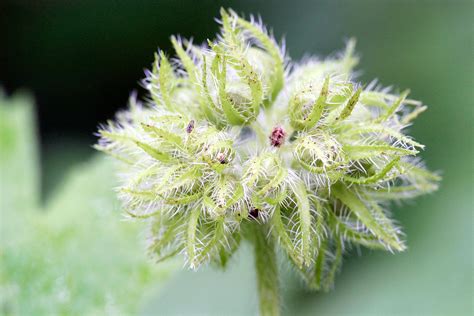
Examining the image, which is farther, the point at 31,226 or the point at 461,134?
the point at 461,134

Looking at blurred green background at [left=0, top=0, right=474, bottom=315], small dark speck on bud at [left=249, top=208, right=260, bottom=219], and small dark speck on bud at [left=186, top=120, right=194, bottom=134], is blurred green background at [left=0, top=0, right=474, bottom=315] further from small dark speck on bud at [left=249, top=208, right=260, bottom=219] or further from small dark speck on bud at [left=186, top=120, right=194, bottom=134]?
small dark speck on bud at [left=186, top=120, right=194, bottom=134]

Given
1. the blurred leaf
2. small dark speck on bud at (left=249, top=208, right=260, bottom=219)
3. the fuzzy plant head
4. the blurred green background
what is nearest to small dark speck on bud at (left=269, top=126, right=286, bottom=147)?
the fuzzy plant head

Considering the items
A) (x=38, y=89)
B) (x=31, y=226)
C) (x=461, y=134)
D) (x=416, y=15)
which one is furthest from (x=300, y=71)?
(x=38, y=89)

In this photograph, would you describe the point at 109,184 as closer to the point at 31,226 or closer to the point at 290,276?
the point at 31,226

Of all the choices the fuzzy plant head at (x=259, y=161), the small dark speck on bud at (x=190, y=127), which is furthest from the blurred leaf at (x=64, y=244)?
the small dark speck on bud at (x=190, y=127)

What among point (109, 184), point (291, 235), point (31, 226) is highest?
point (109, 184)

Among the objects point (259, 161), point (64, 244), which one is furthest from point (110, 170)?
point (259, 161)

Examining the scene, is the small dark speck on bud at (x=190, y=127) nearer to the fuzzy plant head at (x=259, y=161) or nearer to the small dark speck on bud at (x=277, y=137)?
the fuzzy plant head at (x=259, y=161)
